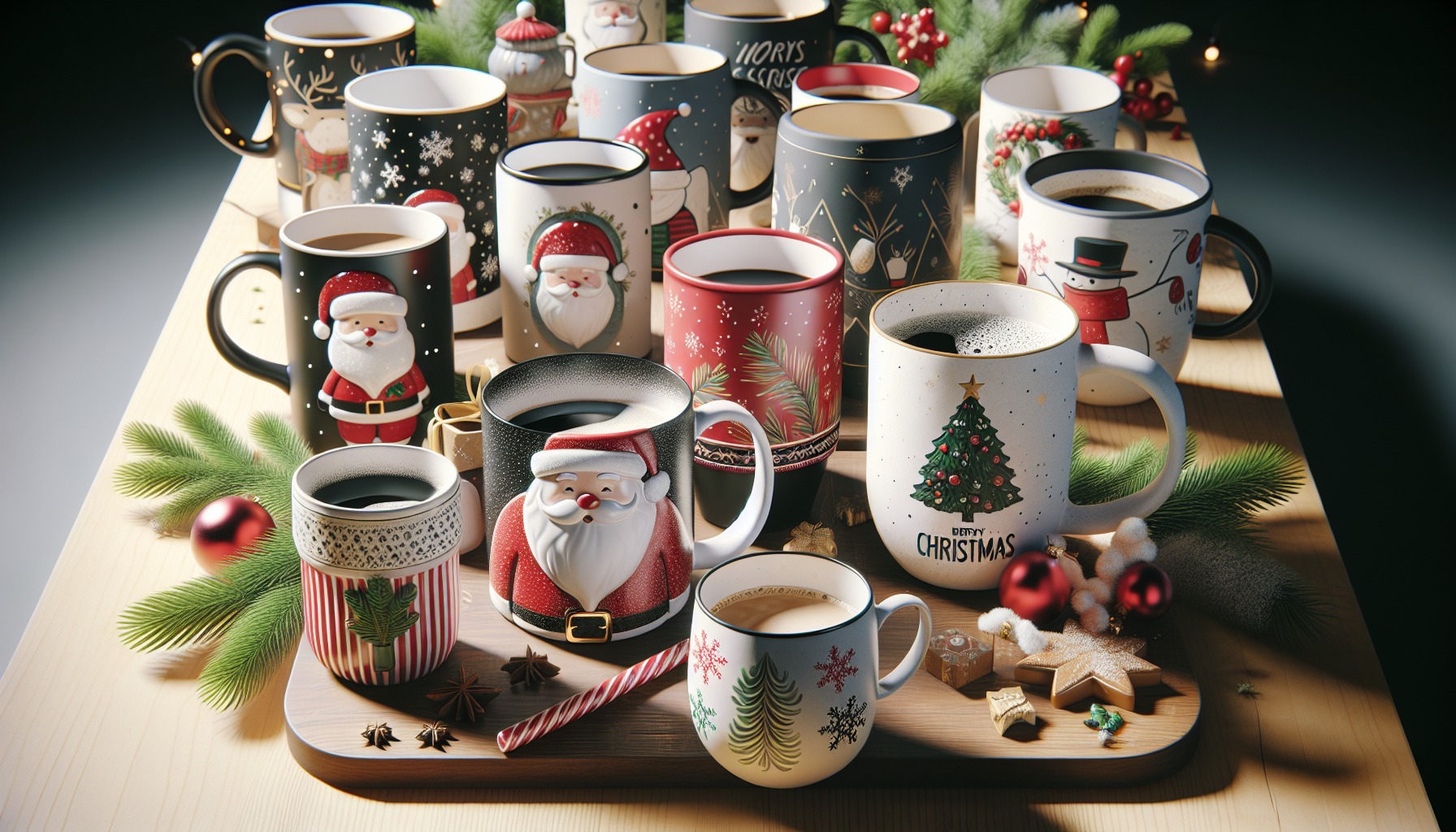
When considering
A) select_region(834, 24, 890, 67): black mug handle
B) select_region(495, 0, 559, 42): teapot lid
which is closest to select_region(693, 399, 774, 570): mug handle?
select_region(495, 0, 559, 42): teapot lid

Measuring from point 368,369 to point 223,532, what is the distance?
162 millimetres

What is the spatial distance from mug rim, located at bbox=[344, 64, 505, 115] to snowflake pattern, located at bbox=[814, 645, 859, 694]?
65cm

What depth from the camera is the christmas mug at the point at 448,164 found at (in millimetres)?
1106

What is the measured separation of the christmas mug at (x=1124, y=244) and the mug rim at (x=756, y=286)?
9.0 inches

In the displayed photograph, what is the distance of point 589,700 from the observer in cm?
74

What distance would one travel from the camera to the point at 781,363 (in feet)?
2.89

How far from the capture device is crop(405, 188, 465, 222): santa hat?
1.12 m

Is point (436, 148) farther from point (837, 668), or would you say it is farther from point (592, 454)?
point (837, 668)

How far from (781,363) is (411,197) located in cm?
42

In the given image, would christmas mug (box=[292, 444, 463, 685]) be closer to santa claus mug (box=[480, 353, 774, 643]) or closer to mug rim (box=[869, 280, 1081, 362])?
santa claus mug (box=[480, 353, 774, 643])

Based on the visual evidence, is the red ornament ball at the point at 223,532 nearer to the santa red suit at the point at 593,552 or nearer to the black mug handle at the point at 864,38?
the santa red suit at the point at 593,552

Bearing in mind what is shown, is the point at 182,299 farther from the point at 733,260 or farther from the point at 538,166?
the point at 733,260

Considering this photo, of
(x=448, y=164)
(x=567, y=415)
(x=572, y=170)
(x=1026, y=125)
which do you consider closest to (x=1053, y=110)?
(x=1026, y=125)

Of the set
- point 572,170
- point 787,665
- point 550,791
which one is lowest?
point 550,791
